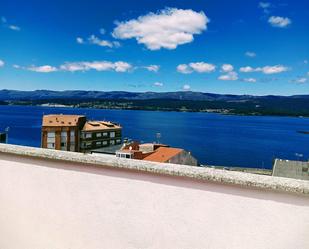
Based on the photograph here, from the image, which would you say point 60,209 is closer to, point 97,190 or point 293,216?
point 97,190

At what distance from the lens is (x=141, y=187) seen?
7.08 ft

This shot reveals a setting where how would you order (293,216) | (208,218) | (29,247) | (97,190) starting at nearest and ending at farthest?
(293,216)
(208,218)
(97,190)
(29,247)

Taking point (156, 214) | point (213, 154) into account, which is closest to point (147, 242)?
point (156, 214)

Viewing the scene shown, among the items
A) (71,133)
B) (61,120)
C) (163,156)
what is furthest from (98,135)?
(163,156)

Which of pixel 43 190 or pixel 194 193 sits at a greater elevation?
pixel 194 193

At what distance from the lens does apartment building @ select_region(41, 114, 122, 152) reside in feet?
147

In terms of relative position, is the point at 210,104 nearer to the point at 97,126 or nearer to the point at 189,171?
the point at 97,126

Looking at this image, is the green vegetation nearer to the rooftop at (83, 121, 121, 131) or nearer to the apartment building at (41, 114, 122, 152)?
the rooftop at (83, 121, 121, 131)

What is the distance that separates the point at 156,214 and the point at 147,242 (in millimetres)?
212

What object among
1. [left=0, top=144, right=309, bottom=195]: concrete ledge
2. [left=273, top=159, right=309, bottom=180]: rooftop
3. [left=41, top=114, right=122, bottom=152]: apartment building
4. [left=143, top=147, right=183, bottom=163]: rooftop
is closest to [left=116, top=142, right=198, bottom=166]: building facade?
[left=143, top=147, right=183, bottom=163]: rooftop

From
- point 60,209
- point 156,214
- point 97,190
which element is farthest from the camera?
point 60,209

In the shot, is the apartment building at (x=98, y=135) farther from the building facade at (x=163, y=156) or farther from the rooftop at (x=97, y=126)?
the building facade at (x=163, y=156)

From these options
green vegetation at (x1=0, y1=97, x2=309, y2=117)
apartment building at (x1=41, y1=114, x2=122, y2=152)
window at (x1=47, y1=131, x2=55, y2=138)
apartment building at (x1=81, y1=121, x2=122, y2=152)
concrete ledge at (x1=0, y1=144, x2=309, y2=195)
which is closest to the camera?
concrete ledge at (x1=0, y1=144, x2=309, y2=195)

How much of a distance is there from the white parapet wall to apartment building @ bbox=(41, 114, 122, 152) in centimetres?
4184
